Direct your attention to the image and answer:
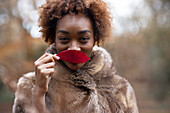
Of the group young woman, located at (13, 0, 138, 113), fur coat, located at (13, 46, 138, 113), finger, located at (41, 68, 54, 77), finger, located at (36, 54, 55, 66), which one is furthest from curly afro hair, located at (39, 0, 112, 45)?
finger, located at (41, 68, 54, 77)

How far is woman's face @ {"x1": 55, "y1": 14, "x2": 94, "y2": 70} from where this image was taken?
2.09 meters

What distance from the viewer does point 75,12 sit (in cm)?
218

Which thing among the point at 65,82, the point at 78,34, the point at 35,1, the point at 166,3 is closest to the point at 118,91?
the point at 65,82

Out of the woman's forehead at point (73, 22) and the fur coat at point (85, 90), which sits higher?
the woman's forehead at point (73, 22)

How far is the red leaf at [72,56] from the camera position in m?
2.04

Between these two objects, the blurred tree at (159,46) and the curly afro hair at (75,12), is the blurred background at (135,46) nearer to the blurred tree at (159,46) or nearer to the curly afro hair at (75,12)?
the blurred tree at (159,46)

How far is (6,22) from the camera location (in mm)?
10844

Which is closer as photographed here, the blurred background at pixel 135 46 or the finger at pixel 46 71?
the finger at pixel 46 71

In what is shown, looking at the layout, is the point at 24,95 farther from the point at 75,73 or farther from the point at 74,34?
the point at 74,34

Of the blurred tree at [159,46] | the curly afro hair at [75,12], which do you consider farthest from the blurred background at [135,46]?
the curly afro hair at [75,12]

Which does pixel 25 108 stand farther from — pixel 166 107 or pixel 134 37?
pixel 166 107

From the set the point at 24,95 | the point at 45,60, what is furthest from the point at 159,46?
the point at 45,60

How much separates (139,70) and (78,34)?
31.5 ft

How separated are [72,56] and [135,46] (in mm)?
9394
